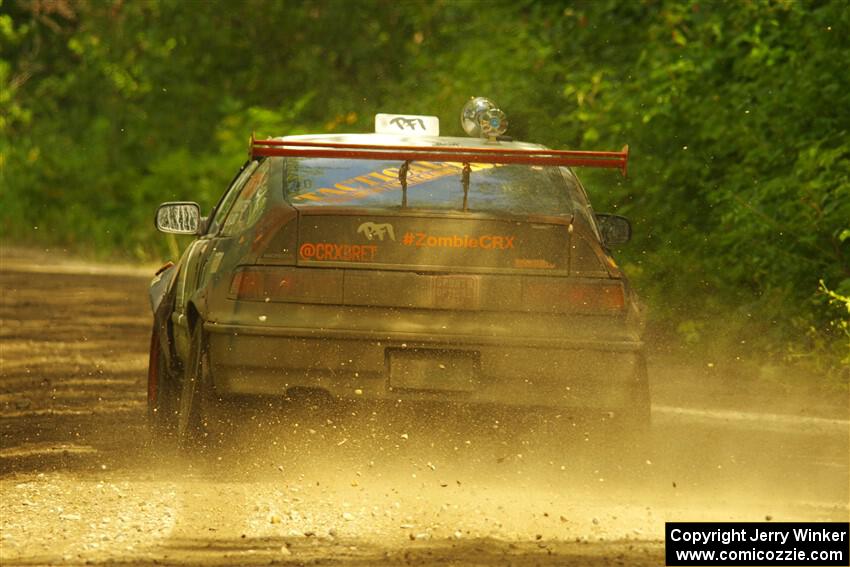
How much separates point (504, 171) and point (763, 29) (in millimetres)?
7371

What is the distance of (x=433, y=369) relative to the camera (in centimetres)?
840

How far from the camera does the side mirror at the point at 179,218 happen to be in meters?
9.88

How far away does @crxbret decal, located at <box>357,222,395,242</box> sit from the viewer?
8.53m

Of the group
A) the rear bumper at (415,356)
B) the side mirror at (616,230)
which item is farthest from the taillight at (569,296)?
the side mirror at (616,230)

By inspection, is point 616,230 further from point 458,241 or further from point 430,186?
point 458,241

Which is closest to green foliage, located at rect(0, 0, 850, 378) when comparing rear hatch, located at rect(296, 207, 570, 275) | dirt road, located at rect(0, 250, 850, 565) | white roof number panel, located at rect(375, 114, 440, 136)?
dirt road, located at rect(0, 250, 850, 565)

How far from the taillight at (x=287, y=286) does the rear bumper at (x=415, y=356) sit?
5.8 inches

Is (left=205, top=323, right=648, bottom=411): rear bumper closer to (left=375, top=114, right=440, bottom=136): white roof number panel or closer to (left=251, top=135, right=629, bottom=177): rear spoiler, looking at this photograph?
(left=251, top=135, right=629, bottom=177): rear spoiler

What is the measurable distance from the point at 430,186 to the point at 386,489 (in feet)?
4.58

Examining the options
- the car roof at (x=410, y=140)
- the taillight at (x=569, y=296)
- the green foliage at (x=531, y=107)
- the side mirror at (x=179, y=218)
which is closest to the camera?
the taillight at (x=569, y=296)

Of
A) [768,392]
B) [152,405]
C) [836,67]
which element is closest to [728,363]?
[768,392]

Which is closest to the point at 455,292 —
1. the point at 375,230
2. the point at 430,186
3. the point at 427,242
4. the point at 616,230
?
the point at 427,242

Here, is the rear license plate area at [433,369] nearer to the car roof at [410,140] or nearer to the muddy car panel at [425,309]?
the muddy car panel at [425,309]

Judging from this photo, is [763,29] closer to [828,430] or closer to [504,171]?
[828,430]
